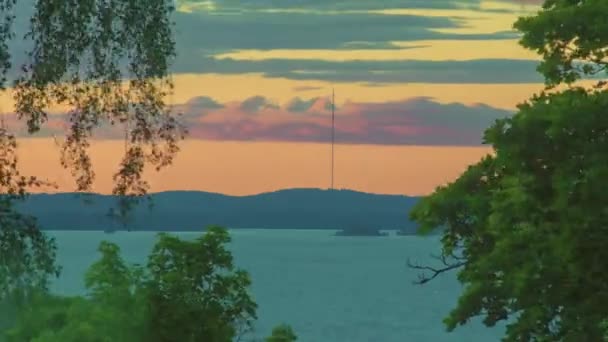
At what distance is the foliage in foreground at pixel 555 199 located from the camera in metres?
21.0

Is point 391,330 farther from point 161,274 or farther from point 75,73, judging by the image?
point 75,73

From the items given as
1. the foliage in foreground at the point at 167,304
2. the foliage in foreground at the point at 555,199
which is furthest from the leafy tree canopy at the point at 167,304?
the foliage in foreground at the point at 555,199

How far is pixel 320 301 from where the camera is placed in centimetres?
18625

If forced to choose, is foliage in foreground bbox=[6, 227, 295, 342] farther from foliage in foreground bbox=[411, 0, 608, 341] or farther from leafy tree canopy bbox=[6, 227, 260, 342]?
foliage in foreground bbox=[411, 0, 608, 341]

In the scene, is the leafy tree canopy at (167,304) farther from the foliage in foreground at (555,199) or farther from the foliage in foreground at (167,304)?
the foliage in foreground at (555,199)

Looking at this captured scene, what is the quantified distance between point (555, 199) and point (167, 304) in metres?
8.98

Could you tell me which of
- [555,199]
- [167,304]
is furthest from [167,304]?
[555,199]

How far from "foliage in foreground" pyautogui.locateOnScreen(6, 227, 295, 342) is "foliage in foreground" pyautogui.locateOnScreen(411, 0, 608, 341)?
490 centimetres

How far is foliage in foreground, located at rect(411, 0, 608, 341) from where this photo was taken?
21.0 meters

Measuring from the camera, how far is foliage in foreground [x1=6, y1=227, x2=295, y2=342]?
84.3 feet

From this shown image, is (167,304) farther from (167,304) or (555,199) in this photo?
(555,199)

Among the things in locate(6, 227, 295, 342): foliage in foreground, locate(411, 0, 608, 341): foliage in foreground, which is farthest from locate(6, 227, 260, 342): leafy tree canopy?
locate(411, 0, 608, 341): foliage in foreground

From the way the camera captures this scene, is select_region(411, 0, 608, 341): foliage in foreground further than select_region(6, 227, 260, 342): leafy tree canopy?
No

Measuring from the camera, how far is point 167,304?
2636 centimetres
